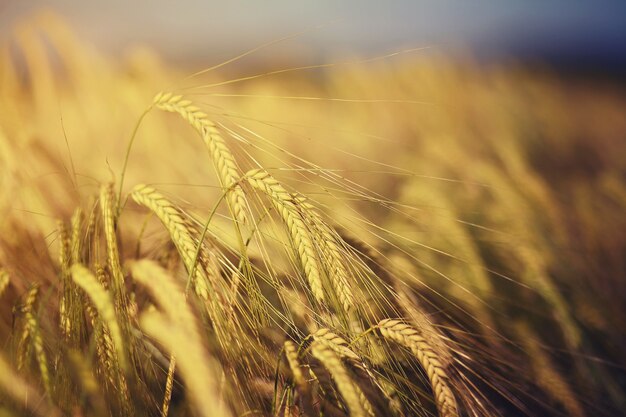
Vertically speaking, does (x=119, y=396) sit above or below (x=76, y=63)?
below

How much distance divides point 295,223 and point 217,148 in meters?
0.20

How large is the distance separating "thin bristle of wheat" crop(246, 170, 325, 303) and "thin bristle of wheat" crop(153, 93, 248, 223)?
0.03 meters

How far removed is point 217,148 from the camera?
77 cm

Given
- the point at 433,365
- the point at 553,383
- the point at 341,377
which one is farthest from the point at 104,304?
the point at 553,383

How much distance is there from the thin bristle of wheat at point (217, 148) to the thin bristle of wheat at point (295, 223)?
33mm

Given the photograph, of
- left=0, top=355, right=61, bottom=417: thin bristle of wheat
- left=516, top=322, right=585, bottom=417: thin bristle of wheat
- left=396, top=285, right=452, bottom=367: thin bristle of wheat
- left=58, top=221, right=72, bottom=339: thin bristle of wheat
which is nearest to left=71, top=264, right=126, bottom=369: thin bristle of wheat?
left=58, top=221, right=72, bottom=339: thin bristle of wheat

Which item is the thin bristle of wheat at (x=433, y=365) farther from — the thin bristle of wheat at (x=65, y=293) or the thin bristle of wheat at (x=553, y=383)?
the thin bristle of wheat at (x=65, y=293)

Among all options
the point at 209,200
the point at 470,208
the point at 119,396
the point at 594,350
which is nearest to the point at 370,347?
the point at 119,396

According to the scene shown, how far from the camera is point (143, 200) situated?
80 cm

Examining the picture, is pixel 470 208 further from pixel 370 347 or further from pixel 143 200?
pixel 143 200

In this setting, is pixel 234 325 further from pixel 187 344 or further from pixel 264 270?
pixel 264 270

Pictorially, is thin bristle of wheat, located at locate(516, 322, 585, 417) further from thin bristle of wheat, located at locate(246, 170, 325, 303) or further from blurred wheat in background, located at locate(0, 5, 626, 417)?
thin bristle of wheat, located at locate(246, 170, 325, 303)

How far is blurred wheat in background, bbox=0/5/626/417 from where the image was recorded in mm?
→ 714

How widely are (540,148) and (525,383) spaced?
3.06 meters
